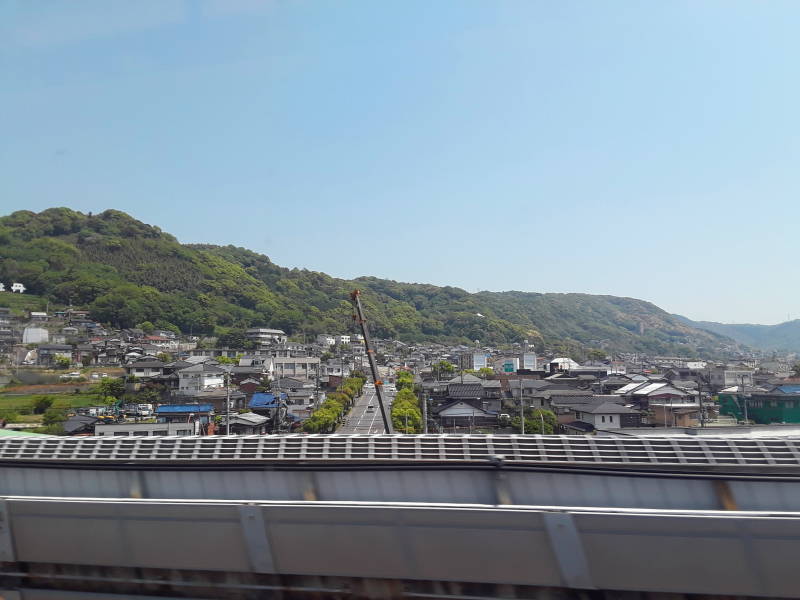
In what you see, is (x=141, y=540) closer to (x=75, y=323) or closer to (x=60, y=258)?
(x=75, y=323)

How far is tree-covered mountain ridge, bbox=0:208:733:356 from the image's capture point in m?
47.3

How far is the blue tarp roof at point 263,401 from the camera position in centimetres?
2006

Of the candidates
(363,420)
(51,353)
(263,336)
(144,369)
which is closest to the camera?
(363,420)

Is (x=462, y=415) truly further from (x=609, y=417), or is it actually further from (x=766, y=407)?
(x=766, y=407)

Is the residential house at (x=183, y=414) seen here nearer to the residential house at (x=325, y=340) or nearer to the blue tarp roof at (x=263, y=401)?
the blue tarp roof at (x=263, y=401)

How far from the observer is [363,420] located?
18.8 m

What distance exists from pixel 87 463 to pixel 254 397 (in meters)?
17.7

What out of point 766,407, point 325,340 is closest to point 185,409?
point 766,407

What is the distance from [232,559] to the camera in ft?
9.80

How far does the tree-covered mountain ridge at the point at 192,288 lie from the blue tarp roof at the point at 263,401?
92.3 ft

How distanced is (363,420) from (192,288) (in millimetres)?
43460

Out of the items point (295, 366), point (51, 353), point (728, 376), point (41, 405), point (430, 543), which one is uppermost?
point (51, 353)

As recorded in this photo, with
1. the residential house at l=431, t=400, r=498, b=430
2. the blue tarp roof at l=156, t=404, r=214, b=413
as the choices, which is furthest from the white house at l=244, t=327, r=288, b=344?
the residential house at l=431, t=400, r=498, b=430

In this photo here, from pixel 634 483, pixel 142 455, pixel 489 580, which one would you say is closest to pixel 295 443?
pixel 142 455
